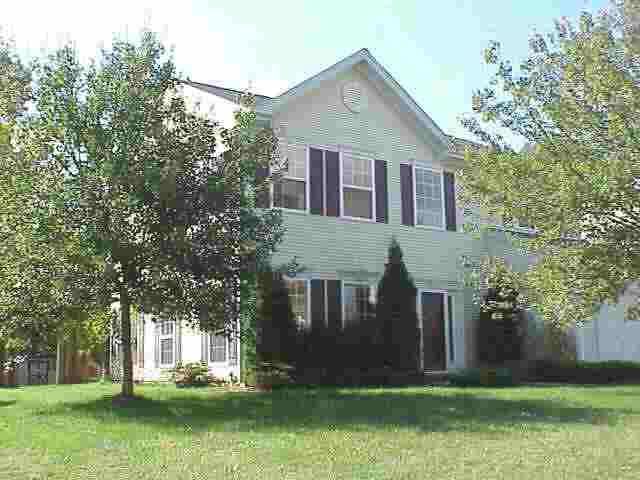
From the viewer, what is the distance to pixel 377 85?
2172 centimetres

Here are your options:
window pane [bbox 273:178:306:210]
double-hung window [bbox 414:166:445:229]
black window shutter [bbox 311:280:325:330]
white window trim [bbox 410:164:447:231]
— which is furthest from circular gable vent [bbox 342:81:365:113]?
black window shutter [bbox 311:280:325:330]

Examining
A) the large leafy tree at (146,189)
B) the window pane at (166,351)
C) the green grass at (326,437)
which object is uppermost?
the large leafy tree at (146,189)

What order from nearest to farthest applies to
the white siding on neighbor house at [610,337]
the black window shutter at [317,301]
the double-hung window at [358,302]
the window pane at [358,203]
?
the black window shutter at [317,301]
the double-hung window at [358,302]
the window pane at [358,203]
the white siding on neighbor house at [610,337]

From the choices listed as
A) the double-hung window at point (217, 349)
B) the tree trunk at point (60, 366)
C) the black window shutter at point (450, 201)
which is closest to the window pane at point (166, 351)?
the double-hung window at point (217, 349)

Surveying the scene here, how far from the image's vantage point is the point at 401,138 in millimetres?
21953

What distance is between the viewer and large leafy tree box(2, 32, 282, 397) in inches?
527

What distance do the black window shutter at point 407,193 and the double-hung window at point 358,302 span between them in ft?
7.67

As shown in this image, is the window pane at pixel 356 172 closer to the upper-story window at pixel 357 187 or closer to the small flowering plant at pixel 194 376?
the upper-story window at pixel 357 187

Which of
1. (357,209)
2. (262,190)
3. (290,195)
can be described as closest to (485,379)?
(357,209)

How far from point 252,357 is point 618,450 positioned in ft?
32.9

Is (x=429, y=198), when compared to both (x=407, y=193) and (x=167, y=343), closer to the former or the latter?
(x=407, y=193)

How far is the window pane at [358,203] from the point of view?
67.4 feet

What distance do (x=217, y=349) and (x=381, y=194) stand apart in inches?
240

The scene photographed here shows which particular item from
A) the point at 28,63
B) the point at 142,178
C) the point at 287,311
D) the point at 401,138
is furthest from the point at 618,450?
the point at 401,138
